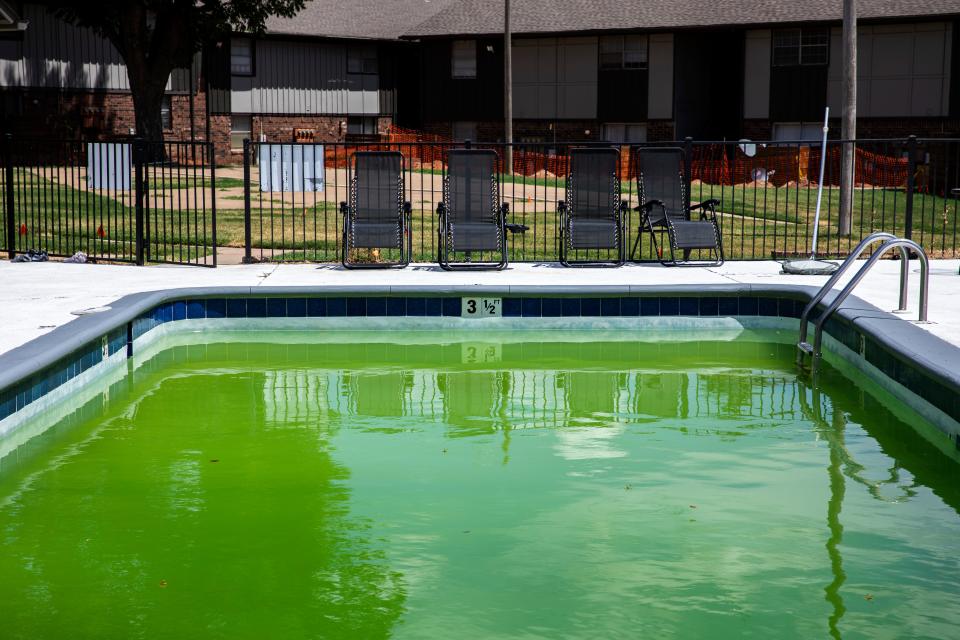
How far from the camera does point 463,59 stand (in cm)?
4175

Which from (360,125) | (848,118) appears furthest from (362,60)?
(848,118)

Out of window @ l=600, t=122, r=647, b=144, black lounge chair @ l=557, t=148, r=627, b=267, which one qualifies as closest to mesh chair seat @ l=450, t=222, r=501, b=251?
black lounge chair @ l=557, t=148, r=627, b=267

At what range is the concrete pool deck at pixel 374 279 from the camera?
10.5 metres

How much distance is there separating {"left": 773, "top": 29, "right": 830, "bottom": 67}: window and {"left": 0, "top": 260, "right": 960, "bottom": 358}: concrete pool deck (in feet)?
79.5

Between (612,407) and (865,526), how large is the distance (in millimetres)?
2801

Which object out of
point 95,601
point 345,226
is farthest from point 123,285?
point 95,601

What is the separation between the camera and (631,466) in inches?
281

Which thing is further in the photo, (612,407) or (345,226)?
(345,226)

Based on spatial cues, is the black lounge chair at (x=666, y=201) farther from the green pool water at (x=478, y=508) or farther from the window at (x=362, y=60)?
the window at (x=362, y=60)

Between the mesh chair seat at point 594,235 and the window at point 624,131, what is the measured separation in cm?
2692

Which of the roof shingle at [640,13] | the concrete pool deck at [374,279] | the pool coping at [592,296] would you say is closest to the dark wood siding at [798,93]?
the roof shingle at [640,13]

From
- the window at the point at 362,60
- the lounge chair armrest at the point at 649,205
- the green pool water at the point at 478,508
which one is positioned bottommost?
the green pool water at the point at 478,508

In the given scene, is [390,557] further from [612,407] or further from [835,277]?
[835,277]

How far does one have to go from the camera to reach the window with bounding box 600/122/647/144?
39969mm
